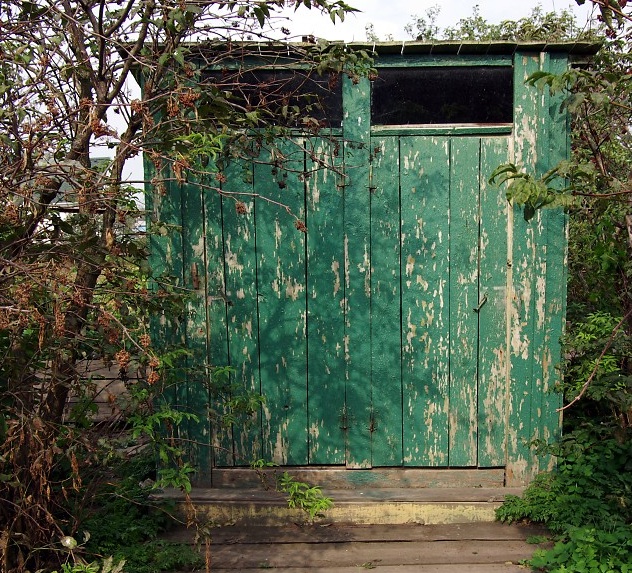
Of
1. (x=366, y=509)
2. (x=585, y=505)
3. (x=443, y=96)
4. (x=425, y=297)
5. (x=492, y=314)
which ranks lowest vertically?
(x=366, y=509)

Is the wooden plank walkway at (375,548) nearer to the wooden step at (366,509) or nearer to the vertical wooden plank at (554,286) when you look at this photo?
the wooden step at (366,509)

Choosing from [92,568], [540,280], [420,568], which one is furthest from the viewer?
[540,280]

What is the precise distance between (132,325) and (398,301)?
68.6 inches

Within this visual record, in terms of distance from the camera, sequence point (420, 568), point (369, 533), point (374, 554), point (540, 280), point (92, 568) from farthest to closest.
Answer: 1. point (540, 280)
2. point (369, 533)
3. point (374, 554)
4. point (420, 568)
5. point (92, 568)

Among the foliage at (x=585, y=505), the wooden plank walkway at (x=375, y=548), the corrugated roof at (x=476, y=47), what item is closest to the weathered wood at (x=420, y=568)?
the wooden plank walkway at (x=375, y=548)

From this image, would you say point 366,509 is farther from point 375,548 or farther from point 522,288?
point 522,288

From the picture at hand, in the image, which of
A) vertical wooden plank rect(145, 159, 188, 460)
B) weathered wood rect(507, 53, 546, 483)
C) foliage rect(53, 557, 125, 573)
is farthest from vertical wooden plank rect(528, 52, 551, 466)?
foliage rect(53, 557, 125, 573)

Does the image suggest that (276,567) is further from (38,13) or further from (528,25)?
(528,25)

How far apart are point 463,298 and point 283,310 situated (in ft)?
3.66

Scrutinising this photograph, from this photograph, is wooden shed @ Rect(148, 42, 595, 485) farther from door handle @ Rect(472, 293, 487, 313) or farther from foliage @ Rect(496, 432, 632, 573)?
foliage @ Rect(496, 432, 632, 573)

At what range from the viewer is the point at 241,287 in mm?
4004

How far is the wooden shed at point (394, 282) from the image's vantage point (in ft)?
12.9

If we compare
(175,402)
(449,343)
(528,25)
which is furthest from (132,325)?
(528,25)

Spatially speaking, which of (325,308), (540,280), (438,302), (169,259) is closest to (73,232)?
(169,259)
